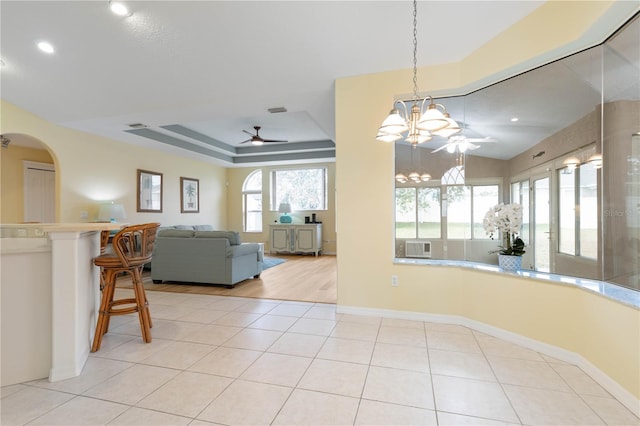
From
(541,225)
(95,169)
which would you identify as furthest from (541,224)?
(95,169)

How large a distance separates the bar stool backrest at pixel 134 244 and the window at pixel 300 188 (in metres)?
6.12

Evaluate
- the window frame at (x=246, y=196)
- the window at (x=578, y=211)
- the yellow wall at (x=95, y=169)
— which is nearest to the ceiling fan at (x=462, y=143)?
the window at (x=578, y=211)

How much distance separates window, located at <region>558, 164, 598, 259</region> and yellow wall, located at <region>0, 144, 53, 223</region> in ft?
27.2

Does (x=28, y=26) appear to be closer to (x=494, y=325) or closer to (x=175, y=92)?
(x=175, y=92)

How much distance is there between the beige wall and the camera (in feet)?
27.5

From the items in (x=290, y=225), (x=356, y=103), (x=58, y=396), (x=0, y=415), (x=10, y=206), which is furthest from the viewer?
(x=290, y=225)

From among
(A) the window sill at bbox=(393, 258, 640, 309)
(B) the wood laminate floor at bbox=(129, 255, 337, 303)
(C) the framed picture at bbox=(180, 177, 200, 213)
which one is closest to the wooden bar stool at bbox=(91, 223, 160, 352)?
(B) the wood laminate floor at bbox=(129, 255, 337, 303)

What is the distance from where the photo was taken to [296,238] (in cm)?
806

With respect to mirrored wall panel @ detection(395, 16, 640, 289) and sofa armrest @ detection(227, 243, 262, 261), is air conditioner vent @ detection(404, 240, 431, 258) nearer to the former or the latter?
mirrored wall panel @ detection(395, 16, 640, 289)

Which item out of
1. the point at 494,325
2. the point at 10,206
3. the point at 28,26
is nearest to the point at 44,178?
the point at 10,206

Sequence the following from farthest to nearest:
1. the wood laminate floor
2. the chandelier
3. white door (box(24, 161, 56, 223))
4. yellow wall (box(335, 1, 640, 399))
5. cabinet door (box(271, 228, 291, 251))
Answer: cabinet door (box(271, 228, 291, 251)), white door (box(24, 161, 56, 223)), the wood laminate floor, yellow wall (box(335, 1, 640, 399)), the chandelier

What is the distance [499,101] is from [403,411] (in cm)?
295

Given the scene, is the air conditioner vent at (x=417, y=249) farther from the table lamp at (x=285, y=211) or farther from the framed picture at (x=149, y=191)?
the framed picture at (x=149, y=191)

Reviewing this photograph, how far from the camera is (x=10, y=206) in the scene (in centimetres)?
545
